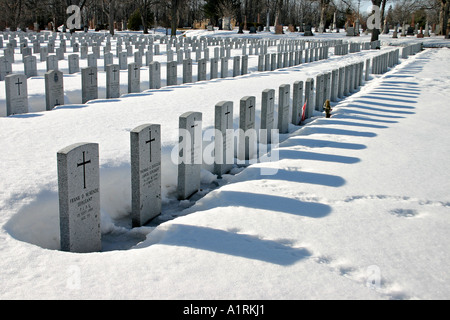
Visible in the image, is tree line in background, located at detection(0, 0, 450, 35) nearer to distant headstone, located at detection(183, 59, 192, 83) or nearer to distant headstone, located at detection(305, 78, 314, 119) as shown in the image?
distant headstone, located at detection(183, 59, 192, 83)

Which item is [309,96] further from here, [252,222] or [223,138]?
[252,222]

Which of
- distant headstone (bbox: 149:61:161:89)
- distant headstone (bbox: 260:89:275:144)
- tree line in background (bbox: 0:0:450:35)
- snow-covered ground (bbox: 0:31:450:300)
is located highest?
tree line in background (bbox: 0:0:450:35)

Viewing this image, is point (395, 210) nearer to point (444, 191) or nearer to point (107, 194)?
point (444, 191)

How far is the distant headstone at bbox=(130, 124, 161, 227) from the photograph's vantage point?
5.31 metres

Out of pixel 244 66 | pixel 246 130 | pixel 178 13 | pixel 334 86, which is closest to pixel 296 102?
pixel 246 130

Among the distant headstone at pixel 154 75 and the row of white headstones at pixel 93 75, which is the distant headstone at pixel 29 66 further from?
the distant headstone at pixel 154 75

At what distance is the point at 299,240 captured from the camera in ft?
14.2

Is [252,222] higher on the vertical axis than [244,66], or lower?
lower

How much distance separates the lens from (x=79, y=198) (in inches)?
175

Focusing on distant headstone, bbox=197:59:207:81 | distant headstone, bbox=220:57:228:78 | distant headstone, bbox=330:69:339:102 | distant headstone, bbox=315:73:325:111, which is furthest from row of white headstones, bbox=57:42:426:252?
distant headstone, bbox=220:57:228:78

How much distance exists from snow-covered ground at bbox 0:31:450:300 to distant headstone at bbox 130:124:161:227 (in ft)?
0.62

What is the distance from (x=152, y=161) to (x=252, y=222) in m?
1.46

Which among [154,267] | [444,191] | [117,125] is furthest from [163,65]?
[154,267]

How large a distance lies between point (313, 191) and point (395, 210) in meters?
0.94
